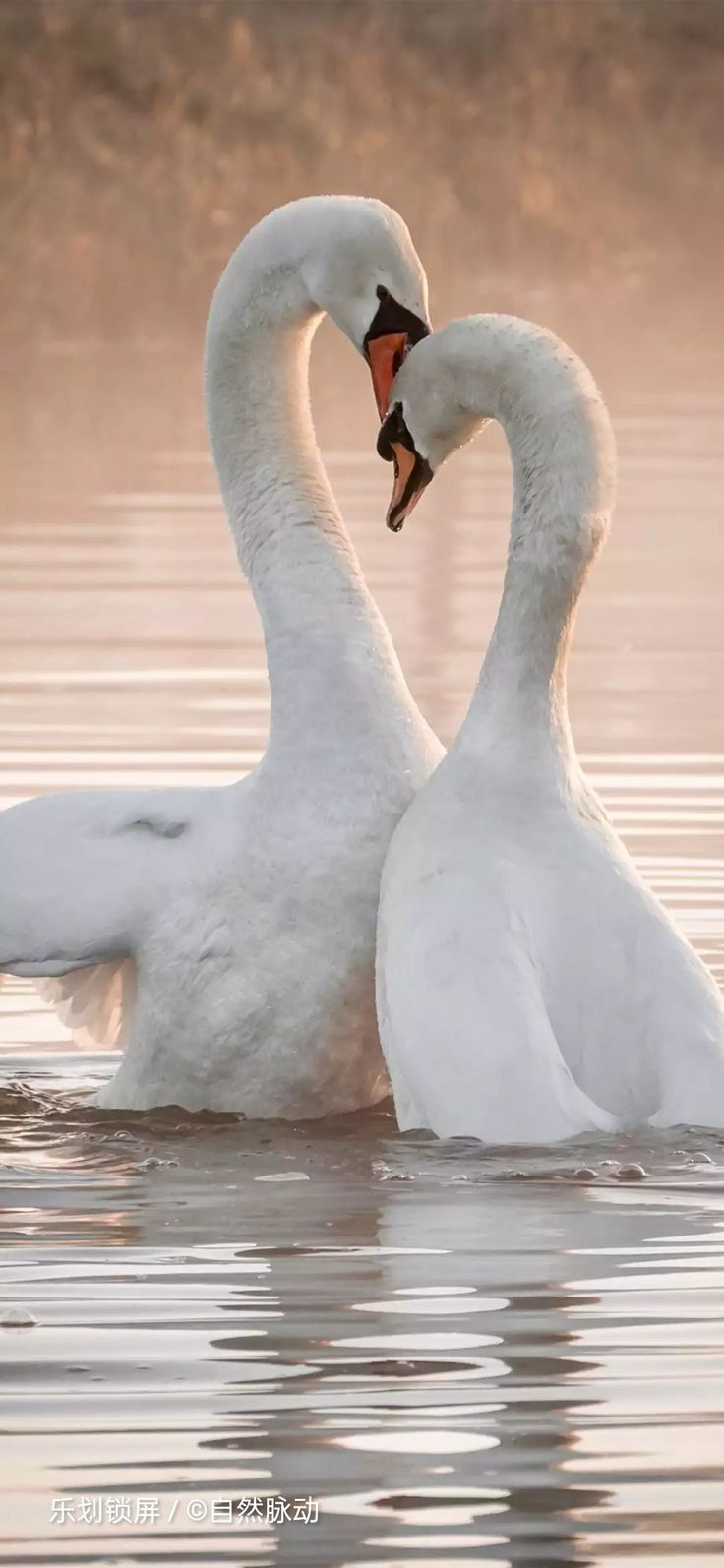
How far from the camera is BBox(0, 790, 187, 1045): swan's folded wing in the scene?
678cm

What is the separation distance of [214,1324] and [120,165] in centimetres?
2593

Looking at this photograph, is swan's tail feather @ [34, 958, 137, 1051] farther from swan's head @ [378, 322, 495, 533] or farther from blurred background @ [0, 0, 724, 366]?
blurred background @ [0, 0, 724, 366]

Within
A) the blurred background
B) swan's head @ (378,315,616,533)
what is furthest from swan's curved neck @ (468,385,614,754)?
the blurred background

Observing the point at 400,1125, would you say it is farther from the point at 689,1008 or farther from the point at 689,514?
the point at 689,514

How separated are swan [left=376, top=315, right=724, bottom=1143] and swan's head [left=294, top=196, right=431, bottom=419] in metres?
0.14

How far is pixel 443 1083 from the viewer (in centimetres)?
594

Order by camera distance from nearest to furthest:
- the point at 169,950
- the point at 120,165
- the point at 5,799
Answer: the point at 169,950 < the point at 5,799 < the point at 120,165

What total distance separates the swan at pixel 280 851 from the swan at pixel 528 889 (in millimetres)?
239

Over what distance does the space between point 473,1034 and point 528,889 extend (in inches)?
14.1

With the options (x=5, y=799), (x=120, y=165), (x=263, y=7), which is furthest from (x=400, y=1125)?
(x=263, y=7)

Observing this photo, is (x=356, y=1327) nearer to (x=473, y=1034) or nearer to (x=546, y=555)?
(x=473, y=1034)

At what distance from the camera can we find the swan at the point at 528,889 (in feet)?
19.5

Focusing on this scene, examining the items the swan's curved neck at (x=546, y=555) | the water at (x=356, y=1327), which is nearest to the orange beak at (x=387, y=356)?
the swan's curved neck at (x=546, y=555)

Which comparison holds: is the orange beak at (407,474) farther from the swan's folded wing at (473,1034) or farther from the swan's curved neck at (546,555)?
the swan's folded wing at (473,1034)
